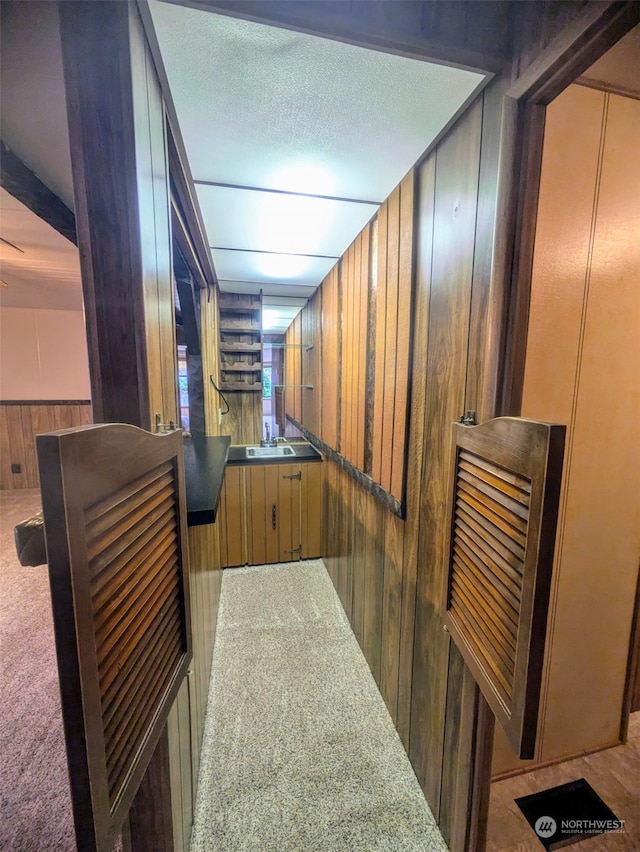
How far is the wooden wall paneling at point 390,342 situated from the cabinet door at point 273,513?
1407 mm

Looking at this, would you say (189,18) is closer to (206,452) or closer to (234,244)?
(234,244)

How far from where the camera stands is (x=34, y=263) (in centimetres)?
267

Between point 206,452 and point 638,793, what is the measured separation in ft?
8.37

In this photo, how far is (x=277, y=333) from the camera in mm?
5504

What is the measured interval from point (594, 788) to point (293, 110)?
2.65 m

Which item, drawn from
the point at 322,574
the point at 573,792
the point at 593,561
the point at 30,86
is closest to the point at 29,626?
the point at 322,574

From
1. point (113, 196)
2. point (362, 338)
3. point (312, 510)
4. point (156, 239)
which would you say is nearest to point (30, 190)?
point (156, 239)

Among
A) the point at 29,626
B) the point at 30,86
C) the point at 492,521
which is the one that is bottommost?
the point at 29,626

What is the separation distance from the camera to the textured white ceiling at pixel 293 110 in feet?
2.65

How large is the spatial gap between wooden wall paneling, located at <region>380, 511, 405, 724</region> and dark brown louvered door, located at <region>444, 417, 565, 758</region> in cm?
47

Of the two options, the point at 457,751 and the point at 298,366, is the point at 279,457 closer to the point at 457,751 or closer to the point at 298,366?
the point at 298,366

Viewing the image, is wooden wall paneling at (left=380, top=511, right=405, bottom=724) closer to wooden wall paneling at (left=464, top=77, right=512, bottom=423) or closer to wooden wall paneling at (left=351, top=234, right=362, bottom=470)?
wooden wall paneling at (left=351, top=234, right=362, bottom=470)

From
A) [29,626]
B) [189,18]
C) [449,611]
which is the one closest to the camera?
[189,18]

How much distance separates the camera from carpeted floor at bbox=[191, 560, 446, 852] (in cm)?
116
